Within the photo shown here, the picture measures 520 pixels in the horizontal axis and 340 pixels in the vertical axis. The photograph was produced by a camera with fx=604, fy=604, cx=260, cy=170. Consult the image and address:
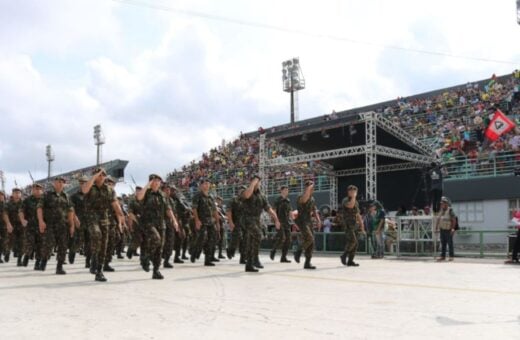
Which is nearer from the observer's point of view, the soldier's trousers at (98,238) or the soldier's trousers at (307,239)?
the soldier's trousers at (98,238)

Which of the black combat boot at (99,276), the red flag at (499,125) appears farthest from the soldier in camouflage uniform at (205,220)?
the red flag at (499,125)

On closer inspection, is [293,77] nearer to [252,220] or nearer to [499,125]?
[499,125]

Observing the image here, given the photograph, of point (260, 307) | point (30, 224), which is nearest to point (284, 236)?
point (30, 224)

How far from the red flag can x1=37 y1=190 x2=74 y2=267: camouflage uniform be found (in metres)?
16.7

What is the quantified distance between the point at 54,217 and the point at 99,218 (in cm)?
238

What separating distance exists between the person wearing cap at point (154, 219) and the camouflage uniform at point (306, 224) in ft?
11.6

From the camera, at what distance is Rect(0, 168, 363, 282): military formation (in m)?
10.0

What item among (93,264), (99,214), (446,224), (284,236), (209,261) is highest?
(99,214)

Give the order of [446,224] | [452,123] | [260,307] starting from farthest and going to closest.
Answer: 1. [452,123]
2. [446,224]
3. [260,307]

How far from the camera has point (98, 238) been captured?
9.73 meters

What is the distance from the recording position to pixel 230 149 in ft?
140

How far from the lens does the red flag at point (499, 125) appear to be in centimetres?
2236

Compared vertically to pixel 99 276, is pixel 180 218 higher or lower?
higher

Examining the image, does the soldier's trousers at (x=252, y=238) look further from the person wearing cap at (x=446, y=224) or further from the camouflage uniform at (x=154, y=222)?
the person wearing cap at (x=446, y=224)
